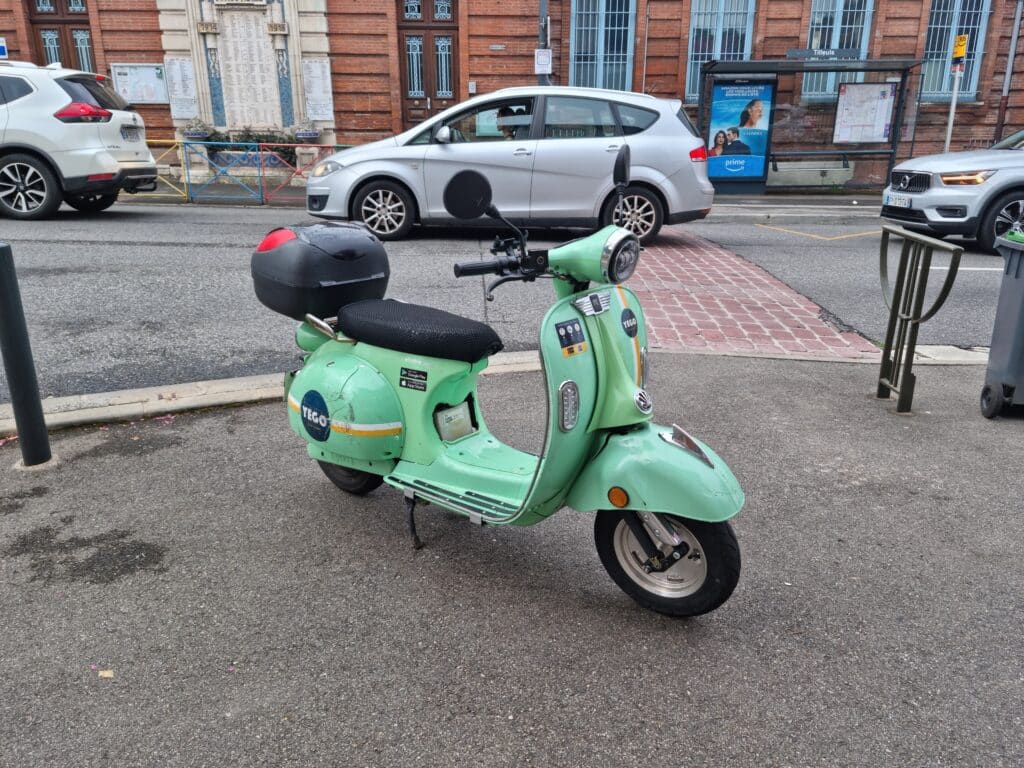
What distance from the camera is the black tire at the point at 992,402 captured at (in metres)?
4.77

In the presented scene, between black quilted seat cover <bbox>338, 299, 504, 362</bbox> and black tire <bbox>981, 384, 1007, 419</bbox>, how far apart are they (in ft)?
10.5

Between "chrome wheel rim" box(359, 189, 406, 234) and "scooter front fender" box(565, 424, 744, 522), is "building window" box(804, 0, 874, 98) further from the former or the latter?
"scooter front fender" box(565, 424, 744, 522)

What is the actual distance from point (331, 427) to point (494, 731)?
1446 millimetres

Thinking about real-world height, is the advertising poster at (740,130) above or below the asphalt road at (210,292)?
above

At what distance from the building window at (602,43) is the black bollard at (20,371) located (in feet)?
57.6

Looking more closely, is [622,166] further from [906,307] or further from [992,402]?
[992,402]

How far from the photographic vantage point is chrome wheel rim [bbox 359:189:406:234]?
33.2 ft

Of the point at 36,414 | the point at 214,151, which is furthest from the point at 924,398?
the point at 214,151

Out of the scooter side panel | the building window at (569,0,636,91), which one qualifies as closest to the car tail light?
the scooter side panel

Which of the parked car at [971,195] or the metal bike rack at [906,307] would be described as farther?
the parked car at [971,195]

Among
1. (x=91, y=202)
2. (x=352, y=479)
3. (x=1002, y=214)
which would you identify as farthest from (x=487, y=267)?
(x=91, y=202)

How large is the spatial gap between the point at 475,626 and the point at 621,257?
1.35 metres

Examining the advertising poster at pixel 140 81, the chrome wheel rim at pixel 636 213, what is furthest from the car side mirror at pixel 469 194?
the advertising poster at pixel 140 81

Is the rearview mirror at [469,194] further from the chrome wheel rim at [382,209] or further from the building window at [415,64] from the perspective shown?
the building window at [415,64]
